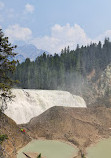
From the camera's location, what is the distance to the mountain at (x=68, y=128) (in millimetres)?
26406

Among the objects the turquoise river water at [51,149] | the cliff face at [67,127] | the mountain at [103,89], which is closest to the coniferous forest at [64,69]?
the mountain at [103,89]

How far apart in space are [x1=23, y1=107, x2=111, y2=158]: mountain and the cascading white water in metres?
2.78

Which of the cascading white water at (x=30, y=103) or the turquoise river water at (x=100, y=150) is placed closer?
the turquoise river water at (x=100, y=150)

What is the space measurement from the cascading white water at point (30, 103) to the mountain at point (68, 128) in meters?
2.78

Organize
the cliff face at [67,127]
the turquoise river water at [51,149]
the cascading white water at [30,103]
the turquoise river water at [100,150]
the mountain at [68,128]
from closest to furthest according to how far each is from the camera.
Answer: the turquoise river water at [51,149] < the turquoise river water at [100,150] < the mountain at [68,128] < the cliff face at [67,127] < the cascading white water at [30,103]

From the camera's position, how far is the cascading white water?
31.0 metres

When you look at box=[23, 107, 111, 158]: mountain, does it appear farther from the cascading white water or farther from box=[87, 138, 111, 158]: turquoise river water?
the cascading white water

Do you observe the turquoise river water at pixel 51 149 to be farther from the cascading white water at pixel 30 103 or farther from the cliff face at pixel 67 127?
the cascading white water at pixel 30 103

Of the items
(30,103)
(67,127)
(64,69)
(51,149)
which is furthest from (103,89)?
(51,149)

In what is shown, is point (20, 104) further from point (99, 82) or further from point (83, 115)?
point (99, 82)

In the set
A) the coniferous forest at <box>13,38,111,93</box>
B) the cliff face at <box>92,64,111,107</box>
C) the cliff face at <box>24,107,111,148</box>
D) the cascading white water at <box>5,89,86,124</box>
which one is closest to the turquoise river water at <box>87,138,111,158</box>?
the cliff face at <box>24,107,111,148</box>

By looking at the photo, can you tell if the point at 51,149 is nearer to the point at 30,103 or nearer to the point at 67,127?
the point at 67,127

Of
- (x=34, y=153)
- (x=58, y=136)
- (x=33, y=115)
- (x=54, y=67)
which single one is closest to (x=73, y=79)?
(x=54, y=67)

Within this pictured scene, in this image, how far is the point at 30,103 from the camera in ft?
119
